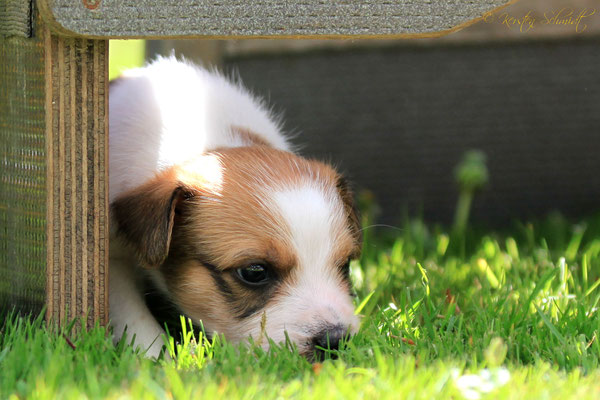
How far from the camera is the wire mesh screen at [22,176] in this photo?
306 centimetres

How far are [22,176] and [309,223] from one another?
3.55ft

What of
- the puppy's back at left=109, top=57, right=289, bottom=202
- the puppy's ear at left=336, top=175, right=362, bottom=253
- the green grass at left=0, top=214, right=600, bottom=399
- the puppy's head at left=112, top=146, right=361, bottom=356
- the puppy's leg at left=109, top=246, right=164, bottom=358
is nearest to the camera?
the green grass at left=0, top=214, right=600, bottom=399

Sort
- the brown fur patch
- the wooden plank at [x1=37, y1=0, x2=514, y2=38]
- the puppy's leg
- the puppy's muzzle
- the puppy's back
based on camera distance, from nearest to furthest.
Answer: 1. the wooden plank at [x1=37, y1=0, x2=514, y2=38]
2. the puppy's muzzle
3. the puppy's leg
4. the puppy's back
5. the brown fur patch

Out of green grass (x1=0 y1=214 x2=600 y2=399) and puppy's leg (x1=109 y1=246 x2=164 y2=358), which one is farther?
puppy's leg (x1=109 y1=246 x2=164 y2=358)

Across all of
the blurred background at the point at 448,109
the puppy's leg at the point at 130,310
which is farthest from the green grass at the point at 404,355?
the blurred background at the point at 448,109

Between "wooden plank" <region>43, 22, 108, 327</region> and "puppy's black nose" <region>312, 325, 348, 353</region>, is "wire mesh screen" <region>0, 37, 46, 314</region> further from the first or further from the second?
"puppy's black nose" <region>312, 325, 348, 353</region>

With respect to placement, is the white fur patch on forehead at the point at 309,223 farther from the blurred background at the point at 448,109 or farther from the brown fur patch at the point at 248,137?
the blurred background at the point at 448,109

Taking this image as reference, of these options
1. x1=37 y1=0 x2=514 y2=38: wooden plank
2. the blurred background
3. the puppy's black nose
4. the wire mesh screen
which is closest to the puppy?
the puppy's black nose

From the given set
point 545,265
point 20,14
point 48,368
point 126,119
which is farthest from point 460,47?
point 48,368

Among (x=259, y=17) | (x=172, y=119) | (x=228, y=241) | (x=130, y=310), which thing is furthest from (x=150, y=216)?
(x=259, y=17)

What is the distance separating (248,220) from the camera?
3223mm

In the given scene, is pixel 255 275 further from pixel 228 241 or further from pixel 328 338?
pixel 328 338

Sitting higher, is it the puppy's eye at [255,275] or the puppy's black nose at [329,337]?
the puppy's eye at [255,275]

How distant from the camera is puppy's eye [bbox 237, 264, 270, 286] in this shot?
10.5ft
